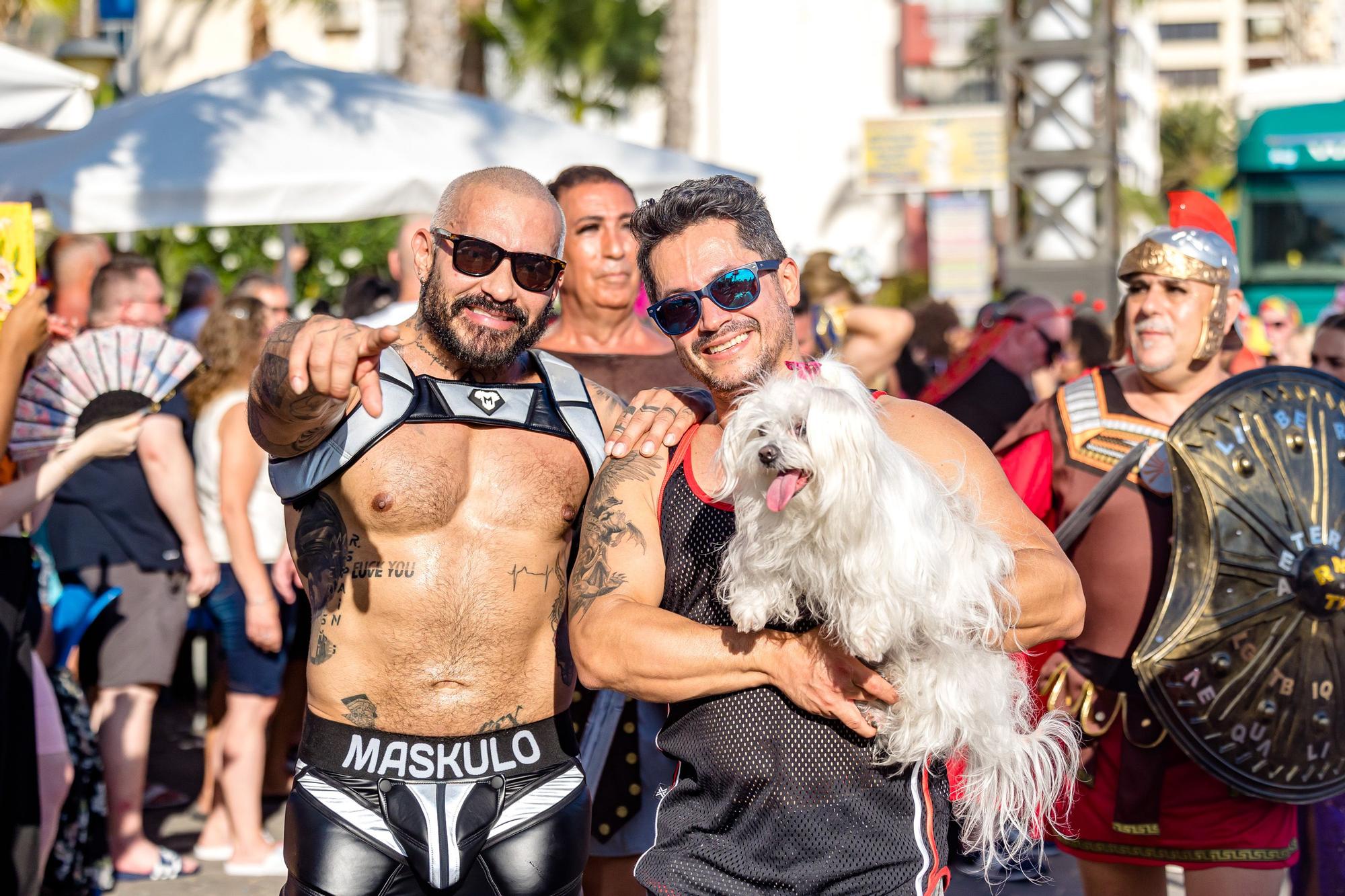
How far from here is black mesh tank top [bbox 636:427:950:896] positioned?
2.63m

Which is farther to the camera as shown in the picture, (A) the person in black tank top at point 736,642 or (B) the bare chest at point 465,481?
(B) the bare chest at point 465,481

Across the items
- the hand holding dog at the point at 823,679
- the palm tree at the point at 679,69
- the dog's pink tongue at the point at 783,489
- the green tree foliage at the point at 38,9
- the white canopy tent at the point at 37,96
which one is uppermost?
the green tree foliage at the point at 38,9

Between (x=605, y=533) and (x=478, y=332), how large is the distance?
0.70m

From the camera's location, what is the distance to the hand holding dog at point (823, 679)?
250cm

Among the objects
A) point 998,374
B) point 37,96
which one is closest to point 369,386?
point 37,96

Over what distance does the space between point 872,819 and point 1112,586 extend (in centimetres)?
172

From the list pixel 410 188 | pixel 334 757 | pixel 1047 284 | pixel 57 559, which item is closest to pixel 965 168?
pixel 1047 284

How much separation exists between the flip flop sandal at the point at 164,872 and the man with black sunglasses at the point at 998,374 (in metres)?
3.59

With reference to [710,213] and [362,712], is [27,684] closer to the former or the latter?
[362,712]

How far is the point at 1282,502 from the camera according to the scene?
3836 millimetres

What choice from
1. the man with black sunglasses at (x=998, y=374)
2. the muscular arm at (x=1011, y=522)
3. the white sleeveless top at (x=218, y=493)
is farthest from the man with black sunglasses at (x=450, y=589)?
the white sleeveless top at (x=218, y=493)

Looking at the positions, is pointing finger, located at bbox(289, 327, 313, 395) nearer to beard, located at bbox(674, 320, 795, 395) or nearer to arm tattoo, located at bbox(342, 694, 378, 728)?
beard, located at bbox(674, 320, 795, 395)

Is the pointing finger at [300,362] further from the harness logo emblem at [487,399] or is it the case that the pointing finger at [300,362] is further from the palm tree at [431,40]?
the palm tree at [431,40]

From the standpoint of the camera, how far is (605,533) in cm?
282
